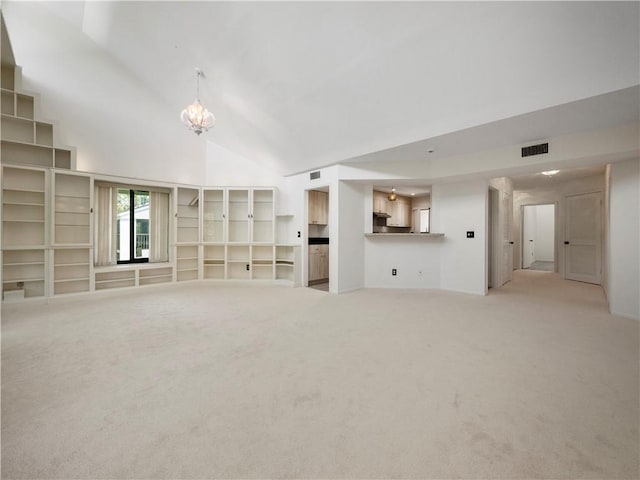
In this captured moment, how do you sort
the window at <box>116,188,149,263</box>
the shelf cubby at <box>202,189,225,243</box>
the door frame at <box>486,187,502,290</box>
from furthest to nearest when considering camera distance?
1. the shelf cubby at <box>202,189,225,243</box>
2. the door frame at <box>486,187,502,290</box>
3. the window at <box>116,188,149,263</box>

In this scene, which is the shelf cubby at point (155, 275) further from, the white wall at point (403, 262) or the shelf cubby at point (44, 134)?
the white wall at point (403, 262)

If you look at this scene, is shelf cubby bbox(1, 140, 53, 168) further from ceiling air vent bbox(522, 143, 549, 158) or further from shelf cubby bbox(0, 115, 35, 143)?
ceiling air vent bbox(522, 143, 549, 158)

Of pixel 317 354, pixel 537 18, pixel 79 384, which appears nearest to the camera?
pixel 79 384

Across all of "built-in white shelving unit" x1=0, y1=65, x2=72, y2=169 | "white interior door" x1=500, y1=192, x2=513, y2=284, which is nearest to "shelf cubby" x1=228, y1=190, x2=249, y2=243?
"built-in white shelving unit" x1=0, y1=65, x2=72, y2=169

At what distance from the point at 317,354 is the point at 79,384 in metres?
1.79

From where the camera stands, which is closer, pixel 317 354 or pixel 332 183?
pixel 317 354

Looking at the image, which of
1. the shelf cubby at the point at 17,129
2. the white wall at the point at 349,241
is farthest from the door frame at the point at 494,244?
the shelf cubby at the point at 17,129

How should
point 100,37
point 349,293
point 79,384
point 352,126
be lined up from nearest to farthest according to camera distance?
point 79,384 < point 352,126 < point 100,37 < point 349,293

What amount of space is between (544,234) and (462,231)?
30.3 feet

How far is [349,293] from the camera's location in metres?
5.26

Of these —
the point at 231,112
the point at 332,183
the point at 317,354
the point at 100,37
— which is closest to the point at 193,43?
the point at 231,112

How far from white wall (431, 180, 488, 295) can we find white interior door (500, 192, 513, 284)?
4.83ft

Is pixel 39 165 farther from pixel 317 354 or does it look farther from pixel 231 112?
pixel 317 354

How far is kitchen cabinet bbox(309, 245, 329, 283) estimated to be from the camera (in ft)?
21.3
